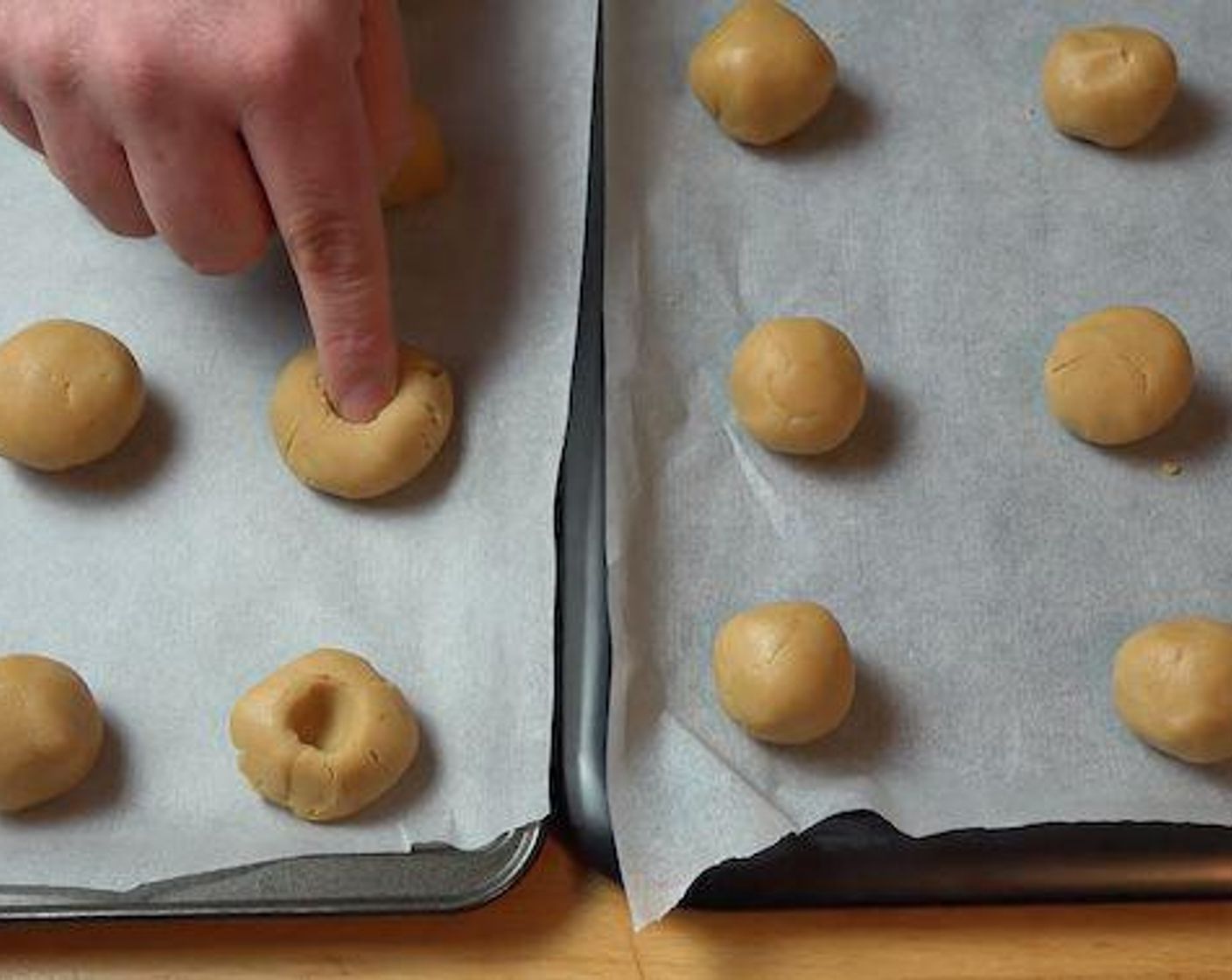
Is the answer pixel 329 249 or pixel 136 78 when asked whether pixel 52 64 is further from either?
pixel 329 249

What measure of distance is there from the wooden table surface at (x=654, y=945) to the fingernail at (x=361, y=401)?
1.09ft

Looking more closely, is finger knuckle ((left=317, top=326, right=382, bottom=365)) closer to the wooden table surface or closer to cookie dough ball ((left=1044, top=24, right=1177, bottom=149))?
the wooden table surface

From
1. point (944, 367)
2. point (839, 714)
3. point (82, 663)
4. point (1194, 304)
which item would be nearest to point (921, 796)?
point (839, 714)

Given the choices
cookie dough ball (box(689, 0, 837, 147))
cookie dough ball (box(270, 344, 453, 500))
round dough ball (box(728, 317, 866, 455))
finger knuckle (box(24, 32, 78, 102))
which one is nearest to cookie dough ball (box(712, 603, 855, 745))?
round dough ball (box(728, 317, 866, 455))

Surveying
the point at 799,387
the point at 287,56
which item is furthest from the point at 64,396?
the point at 799,387

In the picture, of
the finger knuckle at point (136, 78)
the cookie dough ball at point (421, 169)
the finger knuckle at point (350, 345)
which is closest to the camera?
the finger knuckle at point (136, 78)

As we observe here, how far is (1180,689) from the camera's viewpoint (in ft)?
3.69

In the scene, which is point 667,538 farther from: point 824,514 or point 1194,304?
point 1194,304

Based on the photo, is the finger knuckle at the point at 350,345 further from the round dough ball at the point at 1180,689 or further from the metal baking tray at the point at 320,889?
the round dough ball at the point at 1180,689

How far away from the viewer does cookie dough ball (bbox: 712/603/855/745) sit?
112 centimetres

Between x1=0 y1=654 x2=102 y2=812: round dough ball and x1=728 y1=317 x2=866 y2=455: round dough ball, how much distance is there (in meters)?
0.48

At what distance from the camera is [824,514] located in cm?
124

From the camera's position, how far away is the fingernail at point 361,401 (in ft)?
4.01

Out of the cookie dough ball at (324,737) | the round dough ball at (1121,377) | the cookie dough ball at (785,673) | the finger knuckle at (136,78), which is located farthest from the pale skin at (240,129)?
the round dough ball at (1121,377)
